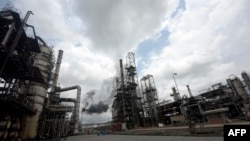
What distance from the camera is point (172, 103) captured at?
4628 cm

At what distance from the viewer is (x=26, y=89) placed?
2520 cm

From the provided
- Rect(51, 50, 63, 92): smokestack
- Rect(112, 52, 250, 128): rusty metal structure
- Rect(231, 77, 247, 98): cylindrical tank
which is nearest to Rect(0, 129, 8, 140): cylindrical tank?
Rect(51, 50, 63, 92): smokestack

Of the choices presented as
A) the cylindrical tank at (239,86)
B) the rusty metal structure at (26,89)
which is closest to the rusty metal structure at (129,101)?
the rusty metal structure at (26,89)

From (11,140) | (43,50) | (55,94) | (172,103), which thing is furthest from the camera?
(172,103)

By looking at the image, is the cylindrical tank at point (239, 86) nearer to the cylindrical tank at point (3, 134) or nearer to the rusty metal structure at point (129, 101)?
the rusty metal structure at point (129, 101)

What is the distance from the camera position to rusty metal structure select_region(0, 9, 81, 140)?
1527cm

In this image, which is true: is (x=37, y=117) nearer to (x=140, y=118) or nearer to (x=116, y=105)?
(x=116, y=105)

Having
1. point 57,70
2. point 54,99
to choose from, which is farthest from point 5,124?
point 57,70

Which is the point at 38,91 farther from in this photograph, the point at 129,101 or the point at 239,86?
the point at 239,86

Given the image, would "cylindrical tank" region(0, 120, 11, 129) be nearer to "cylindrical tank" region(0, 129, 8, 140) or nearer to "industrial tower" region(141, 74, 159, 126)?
"cylindrical tank" region(0, 129, 8, 140)

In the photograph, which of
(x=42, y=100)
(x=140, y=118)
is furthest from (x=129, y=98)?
(x=42, y=100)

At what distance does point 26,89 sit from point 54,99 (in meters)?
12.1

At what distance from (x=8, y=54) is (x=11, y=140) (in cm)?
1190

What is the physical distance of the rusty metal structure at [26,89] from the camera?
15.3 meters
